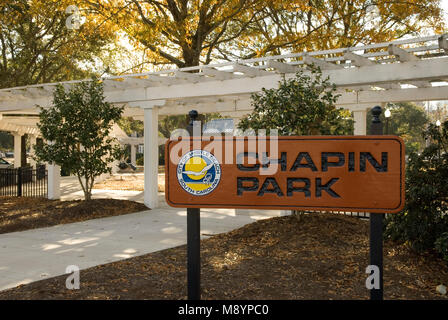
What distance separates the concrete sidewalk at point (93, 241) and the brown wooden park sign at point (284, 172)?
3.08m

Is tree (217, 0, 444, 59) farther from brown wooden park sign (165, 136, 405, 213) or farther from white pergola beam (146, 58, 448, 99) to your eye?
brown wooden park sign (165, 136, 405, 213)

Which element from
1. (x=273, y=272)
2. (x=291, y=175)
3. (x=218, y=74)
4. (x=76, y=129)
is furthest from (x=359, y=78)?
(x=76, y=129)

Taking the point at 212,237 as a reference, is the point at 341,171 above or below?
above

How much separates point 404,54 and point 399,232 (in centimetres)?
351

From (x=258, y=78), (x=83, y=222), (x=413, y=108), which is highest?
(x=413, y=108)

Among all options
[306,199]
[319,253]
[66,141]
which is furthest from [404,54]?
[66,141]

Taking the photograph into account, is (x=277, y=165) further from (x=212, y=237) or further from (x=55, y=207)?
(x=55, y=207)

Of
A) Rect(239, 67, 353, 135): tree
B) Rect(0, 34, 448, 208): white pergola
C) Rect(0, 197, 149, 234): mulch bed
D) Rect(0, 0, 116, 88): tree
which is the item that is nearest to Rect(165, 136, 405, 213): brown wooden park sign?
Rect(239, 67, 353, 135): tree

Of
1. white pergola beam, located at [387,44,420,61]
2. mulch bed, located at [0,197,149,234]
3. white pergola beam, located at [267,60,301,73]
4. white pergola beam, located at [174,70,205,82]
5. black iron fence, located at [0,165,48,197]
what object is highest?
white pergola beam, located at [174,70,205,82]

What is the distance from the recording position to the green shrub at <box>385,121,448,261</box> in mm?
5602

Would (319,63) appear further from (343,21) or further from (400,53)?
(343,21)

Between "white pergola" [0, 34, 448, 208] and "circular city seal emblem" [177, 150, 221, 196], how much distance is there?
4.67 meters
